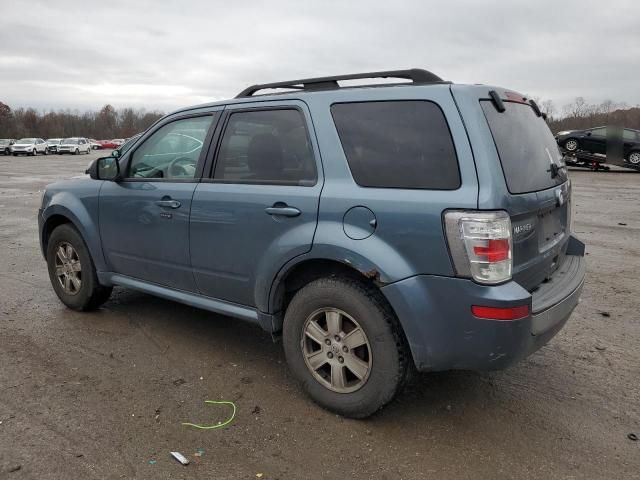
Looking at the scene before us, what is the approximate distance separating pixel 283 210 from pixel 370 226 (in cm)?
60

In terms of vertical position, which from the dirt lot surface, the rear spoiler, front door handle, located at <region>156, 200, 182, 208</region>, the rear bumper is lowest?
the dirt lot surface

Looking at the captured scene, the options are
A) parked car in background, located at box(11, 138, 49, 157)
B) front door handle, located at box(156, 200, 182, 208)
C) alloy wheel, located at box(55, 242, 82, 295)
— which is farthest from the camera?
parked car in background, located at box(11, 138, 49, 157)

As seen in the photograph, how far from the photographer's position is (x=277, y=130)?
3414mm

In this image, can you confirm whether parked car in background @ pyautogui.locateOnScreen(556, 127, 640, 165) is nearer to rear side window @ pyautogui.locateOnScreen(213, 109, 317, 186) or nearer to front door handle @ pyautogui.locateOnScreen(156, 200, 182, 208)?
rear side window @ pyautogui.locateOnScreen(213, 109, 317, 186)

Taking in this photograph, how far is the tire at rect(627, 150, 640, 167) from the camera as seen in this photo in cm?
2238

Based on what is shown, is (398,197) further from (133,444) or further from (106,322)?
(106,322)

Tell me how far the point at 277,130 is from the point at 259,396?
1.72 m

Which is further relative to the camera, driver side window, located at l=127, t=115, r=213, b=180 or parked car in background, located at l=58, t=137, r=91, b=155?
parked car in background, located at l=58, t=137, r=91, b=155

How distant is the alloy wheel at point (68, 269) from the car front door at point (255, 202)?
166 cm

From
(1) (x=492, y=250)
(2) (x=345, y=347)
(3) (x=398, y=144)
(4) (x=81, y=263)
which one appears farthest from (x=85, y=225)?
(1) (x=492, y=250)

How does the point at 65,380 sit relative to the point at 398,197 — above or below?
below

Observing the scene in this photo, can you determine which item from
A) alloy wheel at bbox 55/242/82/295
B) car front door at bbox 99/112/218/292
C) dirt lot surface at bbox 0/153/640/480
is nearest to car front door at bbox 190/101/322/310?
car front door at bbox 99/112/218/292

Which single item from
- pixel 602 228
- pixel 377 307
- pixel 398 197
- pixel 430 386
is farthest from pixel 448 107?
pixel 602 228

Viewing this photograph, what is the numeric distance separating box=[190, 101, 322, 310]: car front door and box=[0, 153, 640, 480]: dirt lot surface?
2.18ft
